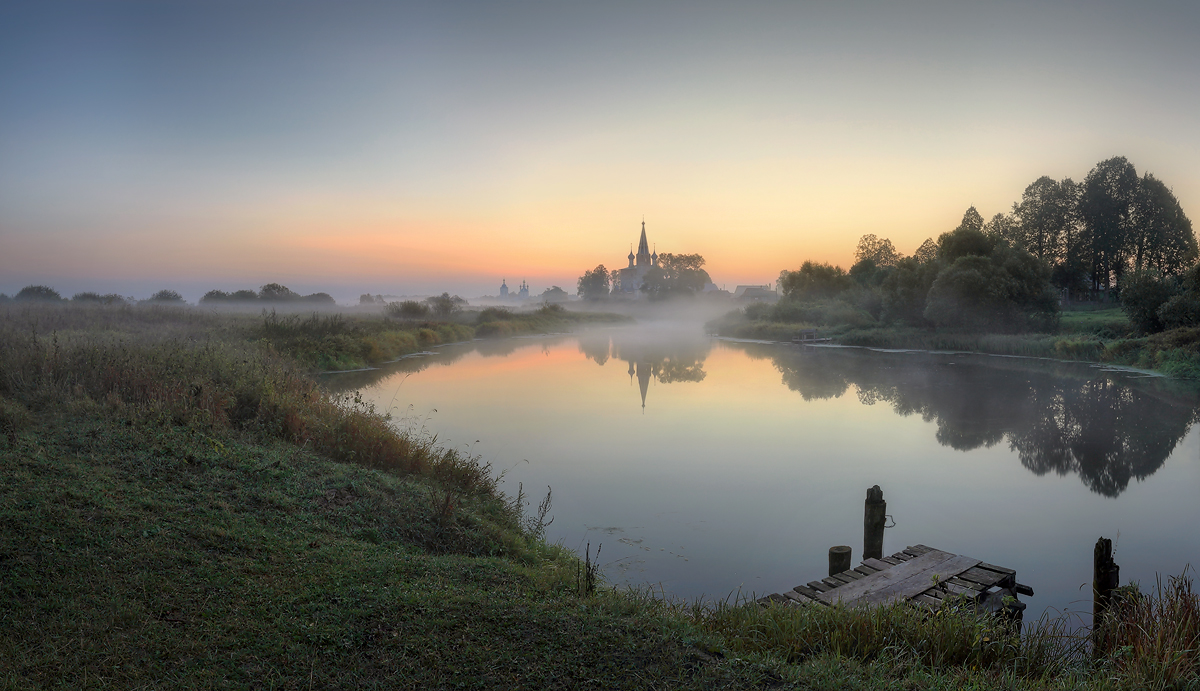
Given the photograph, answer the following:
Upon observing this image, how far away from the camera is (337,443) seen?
8.03 m

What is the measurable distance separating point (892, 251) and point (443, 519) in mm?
69938

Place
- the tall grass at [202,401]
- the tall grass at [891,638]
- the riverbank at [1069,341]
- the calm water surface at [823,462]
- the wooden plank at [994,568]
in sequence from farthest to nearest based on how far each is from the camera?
1. the riverbank at [1069,341]
2. the tall grass at [202,401]
3. the calm water surface at [823,462]
4. the wooden plank at [994,568]
5. the tall grass at [891,638]

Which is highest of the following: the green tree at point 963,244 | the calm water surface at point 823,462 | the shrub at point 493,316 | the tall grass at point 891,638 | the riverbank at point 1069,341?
the green tree at point 963,244

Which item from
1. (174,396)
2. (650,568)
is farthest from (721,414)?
(174,396)

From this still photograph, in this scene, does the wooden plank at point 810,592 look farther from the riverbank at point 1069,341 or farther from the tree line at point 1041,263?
the tree line at point 1041,263

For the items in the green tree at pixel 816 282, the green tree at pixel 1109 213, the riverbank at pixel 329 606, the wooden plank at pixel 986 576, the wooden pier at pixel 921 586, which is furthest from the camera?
the green tree at pixel 816 282

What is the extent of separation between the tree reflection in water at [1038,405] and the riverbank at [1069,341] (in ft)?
4.21

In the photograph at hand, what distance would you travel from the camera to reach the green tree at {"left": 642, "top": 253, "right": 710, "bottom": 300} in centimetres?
8800

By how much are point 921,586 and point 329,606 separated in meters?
4.57

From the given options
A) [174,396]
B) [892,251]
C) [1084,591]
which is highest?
[892,251]

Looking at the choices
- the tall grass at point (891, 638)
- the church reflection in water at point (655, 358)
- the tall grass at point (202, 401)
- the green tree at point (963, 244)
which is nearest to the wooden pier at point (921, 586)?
the tall grass at point (891, 638)

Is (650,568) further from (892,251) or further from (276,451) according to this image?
(892,251)

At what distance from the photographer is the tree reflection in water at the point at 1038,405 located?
1102cm

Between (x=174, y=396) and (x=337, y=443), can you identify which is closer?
(x=174, y=396)
